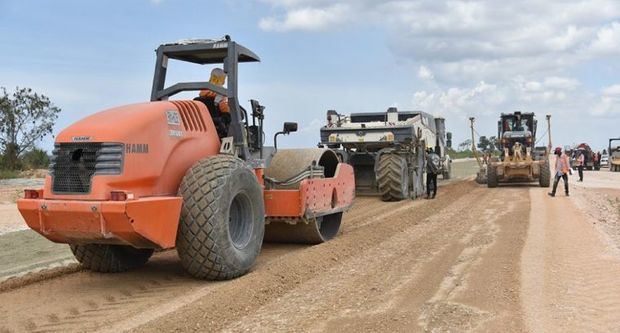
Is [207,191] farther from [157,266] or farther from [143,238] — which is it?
[157,266]

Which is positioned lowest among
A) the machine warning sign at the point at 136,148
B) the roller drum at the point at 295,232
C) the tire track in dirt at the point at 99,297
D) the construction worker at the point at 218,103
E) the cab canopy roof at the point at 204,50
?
the tire track in dirt at the point at 99,297

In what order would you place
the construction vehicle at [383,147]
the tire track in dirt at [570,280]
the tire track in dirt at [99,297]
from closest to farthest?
1. the tire track in dirt at [570,280]
2. the tire track in dirt at [99,297]
3. the construction vehicle at [383,147]

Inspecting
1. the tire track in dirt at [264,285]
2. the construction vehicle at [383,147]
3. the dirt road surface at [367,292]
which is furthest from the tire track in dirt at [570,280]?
the construction vehicle at [383,147]

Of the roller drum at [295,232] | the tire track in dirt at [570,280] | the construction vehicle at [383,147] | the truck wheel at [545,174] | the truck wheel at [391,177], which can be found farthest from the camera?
the truck wheel at [545,174]

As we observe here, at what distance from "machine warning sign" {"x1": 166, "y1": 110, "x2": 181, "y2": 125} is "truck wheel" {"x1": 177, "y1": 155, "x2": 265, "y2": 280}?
0.48 metres

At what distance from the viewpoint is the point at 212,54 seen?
789cm

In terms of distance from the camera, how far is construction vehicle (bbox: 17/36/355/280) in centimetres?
564

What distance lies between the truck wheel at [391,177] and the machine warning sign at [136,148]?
11139 millimetres

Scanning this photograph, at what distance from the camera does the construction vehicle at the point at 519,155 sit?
22.5 meters

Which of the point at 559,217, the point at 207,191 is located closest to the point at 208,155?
the point at 207,191

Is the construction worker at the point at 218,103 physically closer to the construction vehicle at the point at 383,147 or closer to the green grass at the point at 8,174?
the construction vehicle at the point at 383,147

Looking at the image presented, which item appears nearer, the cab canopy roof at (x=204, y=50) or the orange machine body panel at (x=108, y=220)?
→ the orange machine body panel at (x=108, y=220)

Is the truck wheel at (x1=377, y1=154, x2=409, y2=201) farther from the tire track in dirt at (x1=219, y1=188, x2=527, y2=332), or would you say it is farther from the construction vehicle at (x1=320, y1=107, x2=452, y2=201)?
the tire track in dirt at (x1=219, y1=188, x2=527, y2=332)

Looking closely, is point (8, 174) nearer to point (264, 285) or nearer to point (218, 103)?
point (218, 103)
